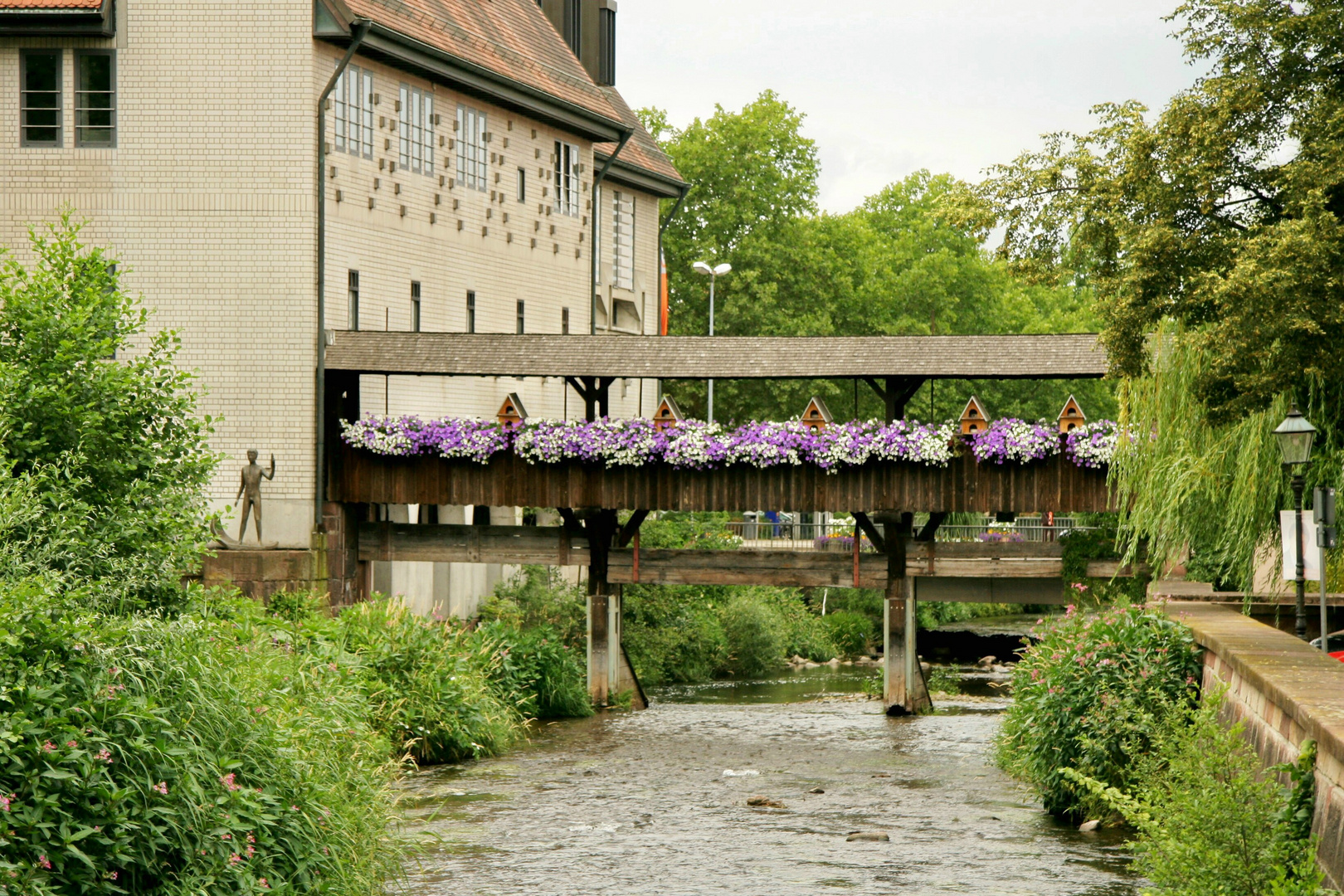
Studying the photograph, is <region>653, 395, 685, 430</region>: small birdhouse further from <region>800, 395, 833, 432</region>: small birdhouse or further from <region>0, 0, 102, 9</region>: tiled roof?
<region>0, 0, 102, 9</region>: tiled roof

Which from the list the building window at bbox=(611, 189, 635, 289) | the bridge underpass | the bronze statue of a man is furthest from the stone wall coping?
the building window at bbox=(611, 189, 635, 289)

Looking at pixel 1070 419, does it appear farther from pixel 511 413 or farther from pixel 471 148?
pixel 471 148

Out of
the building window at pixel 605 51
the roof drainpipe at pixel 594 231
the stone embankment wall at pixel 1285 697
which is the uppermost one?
the building window at pixel 605 51

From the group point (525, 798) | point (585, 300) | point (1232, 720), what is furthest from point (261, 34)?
point (1232, 720)

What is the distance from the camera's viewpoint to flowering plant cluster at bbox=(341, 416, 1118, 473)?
21.5 m

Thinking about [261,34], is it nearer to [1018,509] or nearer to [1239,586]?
[1018,509]

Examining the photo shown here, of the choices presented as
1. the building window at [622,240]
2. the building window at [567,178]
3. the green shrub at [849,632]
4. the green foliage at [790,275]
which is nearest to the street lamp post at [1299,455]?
the building window at [567,178]

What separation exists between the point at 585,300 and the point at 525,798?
17124 millimetres

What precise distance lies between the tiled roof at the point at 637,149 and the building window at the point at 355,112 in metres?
9.47

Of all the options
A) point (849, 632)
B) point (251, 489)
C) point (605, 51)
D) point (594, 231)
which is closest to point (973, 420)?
point (251, 489)

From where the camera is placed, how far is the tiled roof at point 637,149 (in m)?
34.8

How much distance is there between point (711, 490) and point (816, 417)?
1.67m

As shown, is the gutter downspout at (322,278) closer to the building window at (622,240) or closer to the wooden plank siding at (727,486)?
the wooden plank siding at (727,486)

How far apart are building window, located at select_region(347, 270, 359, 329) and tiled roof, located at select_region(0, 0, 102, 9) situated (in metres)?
4.84
